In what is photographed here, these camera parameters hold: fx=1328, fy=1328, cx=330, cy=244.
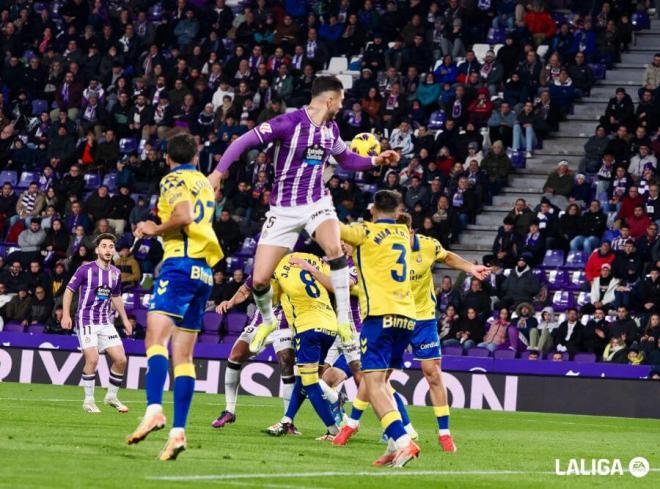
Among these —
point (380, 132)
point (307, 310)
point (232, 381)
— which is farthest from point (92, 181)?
point (307, 310)

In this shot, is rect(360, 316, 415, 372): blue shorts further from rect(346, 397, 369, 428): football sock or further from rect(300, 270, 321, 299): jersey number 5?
rect(300, 270, 321, 299): jersey number 5

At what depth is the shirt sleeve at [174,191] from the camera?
10.4 metres

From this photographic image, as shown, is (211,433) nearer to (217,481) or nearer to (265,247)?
(265,247)

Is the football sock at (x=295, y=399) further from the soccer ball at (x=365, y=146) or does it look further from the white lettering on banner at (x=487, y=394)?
the white lettering on banner at (x=487, y=394)

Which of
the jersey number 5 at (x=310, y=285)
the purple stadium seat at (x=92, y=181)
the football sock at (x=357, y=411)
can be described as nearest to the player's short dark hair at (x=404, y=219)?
the football sock at (x=357, y=411)

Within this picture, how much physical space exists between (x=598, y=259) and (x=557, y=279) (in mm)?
1187

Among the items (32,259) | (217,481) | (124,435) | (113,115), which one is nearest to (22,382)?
(32,259)

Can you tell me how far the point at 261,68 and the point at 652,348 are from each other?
46.9ft

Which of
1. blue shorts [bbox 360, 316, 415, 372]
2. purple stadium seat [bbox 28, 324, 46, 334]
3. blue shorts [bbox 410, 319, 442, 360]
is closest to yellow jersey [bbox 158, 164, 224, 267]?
blue shorts [bbox 360, 316, 415, 372]

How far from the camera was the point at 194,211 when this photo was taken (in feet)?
34.6

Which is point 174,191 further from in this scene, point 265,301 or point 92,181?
point 92,181

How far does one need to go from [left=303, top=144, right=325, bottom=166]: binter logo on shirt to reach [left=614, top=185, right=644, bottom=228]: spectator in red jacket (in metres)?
16.2

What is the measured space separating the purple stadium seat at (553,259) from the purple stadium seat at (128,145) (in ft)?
39.3

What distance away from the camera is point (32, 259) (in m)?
31.8
